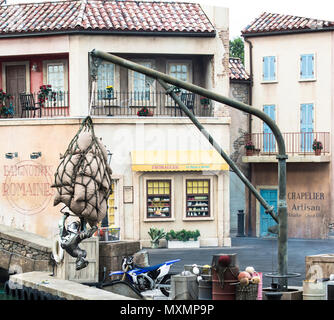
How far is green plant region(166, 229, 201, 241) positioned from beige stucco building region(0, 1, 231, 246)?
0.34 metres

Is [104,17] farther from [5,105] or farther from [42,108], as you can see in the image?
[5,105]

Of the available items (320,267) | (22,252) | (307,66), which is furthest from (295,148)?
(320,267)

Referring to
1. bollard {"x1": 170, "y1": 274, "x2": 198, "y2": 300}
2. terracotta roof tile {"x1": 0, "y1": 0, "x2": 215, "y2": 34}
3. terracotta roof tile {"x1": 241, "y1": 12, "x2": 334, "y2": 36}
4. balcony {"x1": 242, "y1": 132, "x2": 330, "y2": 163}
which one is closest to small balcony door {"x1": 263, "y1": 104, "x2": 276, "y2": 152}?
balcony {"x1": 242, "y1": 132, "x2": 330, "y2": 163}

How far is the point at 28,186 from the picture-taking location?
31.3 meters

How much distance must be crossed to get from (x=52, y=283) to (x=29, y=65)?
16.3m

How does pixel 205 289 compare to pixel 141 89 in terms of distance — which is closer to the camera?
pixel 205 289

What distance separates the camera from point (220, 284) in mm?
14219

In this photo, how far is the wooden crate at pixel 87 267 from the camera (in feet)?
64.5

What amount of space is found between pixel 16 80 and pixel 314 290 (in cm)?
2176

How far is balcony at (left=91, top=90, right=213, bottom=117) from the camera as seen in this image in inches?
1287

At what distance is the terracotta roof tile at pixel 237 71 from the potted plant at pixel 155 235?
8.93 meters

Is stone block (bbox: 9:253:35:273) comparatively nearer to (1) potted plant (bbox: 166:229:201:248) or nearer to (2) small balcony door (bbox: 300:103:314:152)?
(1) potted plant (bbox: 166:229:201:248)

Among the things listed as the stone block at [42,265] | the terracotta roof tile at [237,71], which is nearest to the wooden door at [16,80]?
the terracotta roof tile at [237,71]

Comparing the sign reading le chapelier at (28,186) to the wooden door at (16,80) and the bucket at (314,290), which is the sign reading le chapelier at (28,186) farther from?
the bucket at (314,290)
